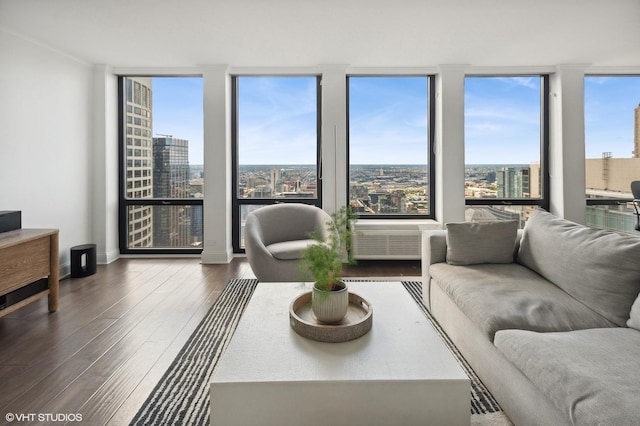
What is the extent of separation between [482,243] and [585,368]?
146 centimetres

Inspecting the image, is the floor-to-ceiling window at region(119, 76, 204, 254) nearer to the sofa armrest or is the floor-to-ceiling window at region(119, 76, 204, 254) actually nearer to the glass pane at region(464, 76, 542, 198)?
the sofa armrest

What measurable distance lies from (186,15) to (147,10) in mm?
325

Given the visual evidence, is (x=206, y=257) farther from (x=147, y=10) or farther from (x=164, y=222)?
(x=147, y=10)

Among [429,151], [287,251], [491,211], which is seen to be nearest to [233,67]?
[287,251]

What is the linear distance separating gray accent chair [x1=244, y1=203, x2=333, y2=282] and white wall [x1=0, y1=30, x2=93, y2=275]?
91.7 inches

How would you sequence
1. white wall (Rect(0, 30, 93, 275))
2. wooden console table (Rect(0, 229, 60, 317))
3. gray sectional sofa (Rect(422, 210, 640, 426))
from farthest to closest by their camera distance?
white wall (Rect(0, 30, 93, 275)) → wooden console table (Rect(0, 229, 60, 317)) → gray sectional sofa (Rect(422, 210, 640, 426))

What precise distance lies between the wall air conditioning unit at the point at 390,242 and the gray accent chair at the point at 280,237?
2.97 ft

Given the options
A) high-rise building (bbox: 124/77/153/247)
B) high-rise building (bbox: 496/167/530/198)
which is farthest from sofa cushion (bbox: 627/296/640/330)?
high-rise building (bbox: 124/77/153/247)

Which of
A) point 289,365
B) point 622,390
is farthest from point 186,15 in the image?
point 622,390

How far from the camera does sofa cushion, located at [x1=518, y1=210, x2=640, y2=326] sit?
1678mm

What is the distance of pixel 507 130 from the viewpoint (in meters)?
4.88

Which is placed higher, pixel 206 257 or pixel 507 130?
pixel 507 130

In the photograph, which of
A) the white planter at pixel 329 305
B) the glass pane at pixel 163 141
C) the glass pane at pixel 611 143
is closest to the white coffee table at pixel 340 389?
the white planter at pixel 329 305

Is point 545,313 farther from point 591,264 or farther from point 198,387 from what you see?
point 198,387
